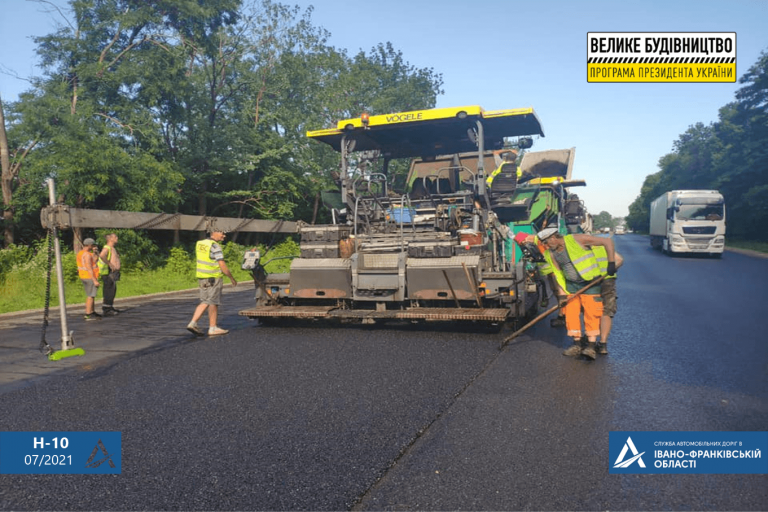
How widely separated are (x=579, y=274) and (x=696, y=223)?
770 inches

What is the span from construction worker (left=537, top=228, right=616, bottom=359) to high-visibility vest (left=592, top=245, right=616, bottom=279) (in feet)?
0.04

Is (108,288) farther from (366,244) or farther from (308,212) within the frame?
(308,212)

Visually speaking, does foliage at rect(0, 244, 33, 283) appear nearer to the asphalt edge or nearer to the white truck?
the asphalt edge

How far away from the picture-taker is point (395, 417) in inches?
154

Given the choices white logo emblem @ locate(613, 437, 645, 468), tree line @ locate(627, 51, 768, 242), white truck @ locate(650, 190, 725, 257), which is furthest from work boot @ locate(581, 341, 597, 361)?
tree line @ locate(627, 51, 768, 242)

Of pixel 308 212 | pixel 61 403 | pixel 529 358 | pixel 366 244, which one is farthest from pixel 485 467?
pixel 308 212

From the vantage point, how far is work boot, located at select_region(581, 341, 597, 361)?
5438 millimetres

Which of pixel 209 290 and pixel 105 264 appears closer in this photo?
Result: pixel 209 290

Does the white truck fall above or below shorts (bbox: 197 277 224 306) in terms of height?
above

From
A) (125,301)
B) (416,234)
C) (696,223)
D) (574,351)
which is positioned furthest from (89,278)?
(696,223)

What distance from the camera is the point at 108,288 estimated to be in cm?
974
